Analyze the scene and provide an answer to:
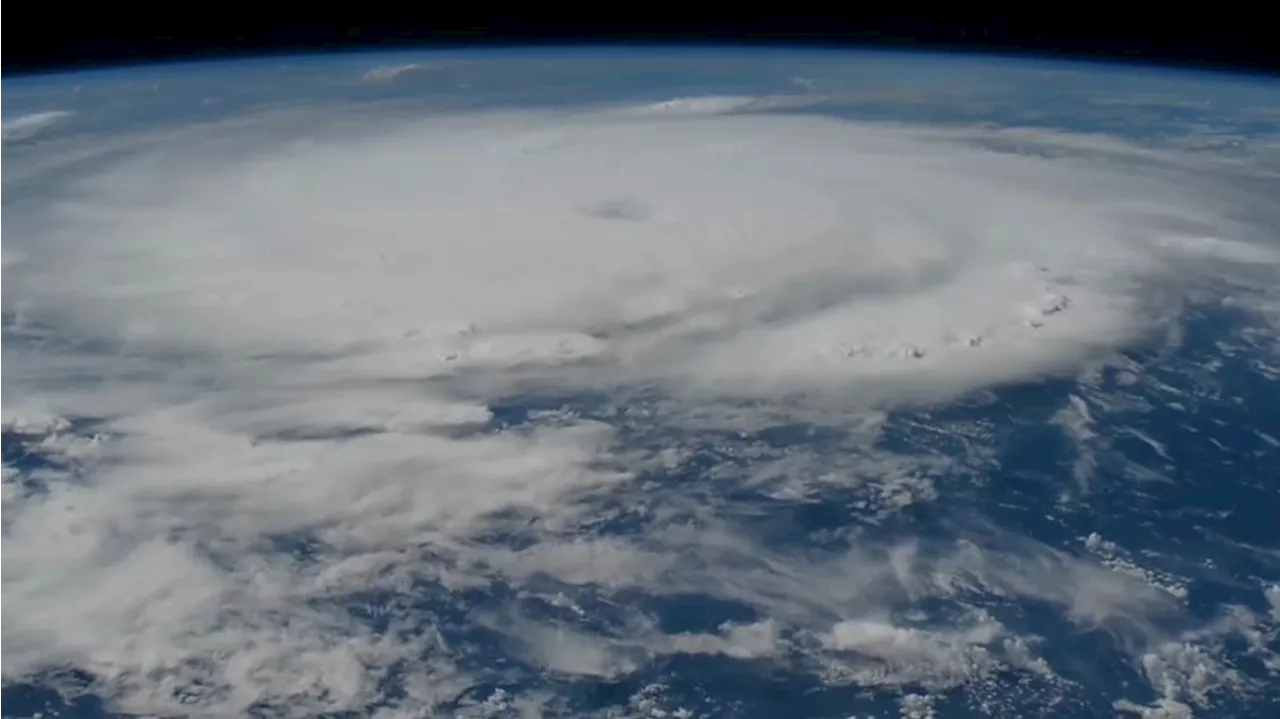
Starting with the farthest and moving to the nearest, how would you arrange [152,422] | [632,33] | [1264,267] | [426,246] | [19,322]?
[632,33]
[426,246]
[1264,267]
[19,322]
[152,422]

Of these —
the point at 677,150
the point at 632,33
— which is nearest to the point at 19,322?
the point at 677,150

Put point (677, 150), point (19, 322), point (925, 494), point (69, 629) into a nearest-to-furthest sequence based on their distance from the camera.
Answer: point (69, 629), point (925, 494), point (19, 322), point (677, 150)

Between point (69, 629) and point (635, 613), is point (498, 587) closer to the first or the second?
point (635, 613)

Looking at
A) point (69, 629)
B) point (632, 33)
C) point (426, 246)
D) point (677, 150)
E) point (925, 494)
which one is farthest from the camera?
point (632, 33)

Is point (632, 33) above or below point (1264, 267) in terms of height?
above

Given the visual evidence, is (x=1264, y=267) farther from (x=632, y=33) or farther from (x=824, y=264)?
(x=632, y=33)

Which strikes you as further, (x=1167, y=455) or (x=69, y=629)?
(x=1167, y=455)

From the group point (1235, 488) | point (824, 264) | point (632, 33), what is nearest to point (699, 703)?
point (1235, 488)
